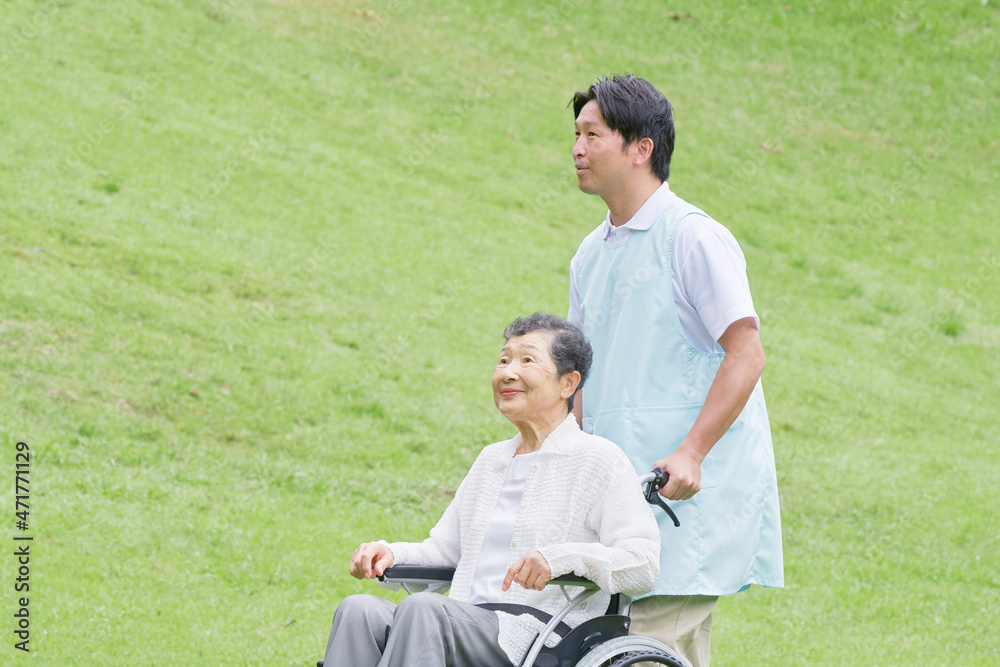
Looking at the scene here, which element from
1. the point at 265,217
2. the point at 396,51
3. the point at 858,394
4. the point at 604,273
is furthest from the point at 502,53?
the point at 604,273

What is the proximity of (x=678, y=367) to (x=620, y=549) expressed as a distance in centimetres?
52

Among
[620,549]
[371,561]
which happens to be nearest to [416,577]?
[371,561]

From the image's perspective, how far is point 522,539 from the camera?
2.56 metres

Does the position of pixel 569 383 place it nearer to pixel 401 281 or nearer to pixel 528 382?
pixel 528 382

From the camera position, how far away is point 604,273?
2.79 meters

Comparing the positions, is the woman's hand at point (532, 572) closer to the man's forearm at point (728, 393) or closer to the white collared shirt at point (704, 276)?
the man's forearm at point (728, 393)

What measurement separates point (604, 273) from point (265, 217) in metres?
7.35

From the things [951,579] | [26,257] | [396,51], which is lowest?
[951,579]

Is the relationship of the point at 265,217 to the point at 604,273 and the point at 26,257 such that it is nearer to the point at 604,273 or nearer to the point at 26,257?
the point at 26,257

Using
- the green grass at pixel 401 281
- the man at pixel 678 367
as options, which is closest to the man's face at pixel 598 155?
the man at pixel 678 367

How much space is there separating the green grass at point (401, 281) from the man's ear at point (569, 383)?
228 cm

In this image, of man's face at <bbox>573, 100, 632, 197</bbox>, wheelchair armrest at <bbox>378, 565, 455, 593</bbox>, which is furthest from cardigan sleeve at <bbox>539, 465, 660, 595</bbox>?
man's face at <bbox>573, 100, 632, 197</bbox>

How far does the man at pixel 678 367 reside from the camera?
2.52 m

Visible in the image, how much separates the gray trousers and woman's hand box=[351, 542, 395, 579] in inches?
6.4
